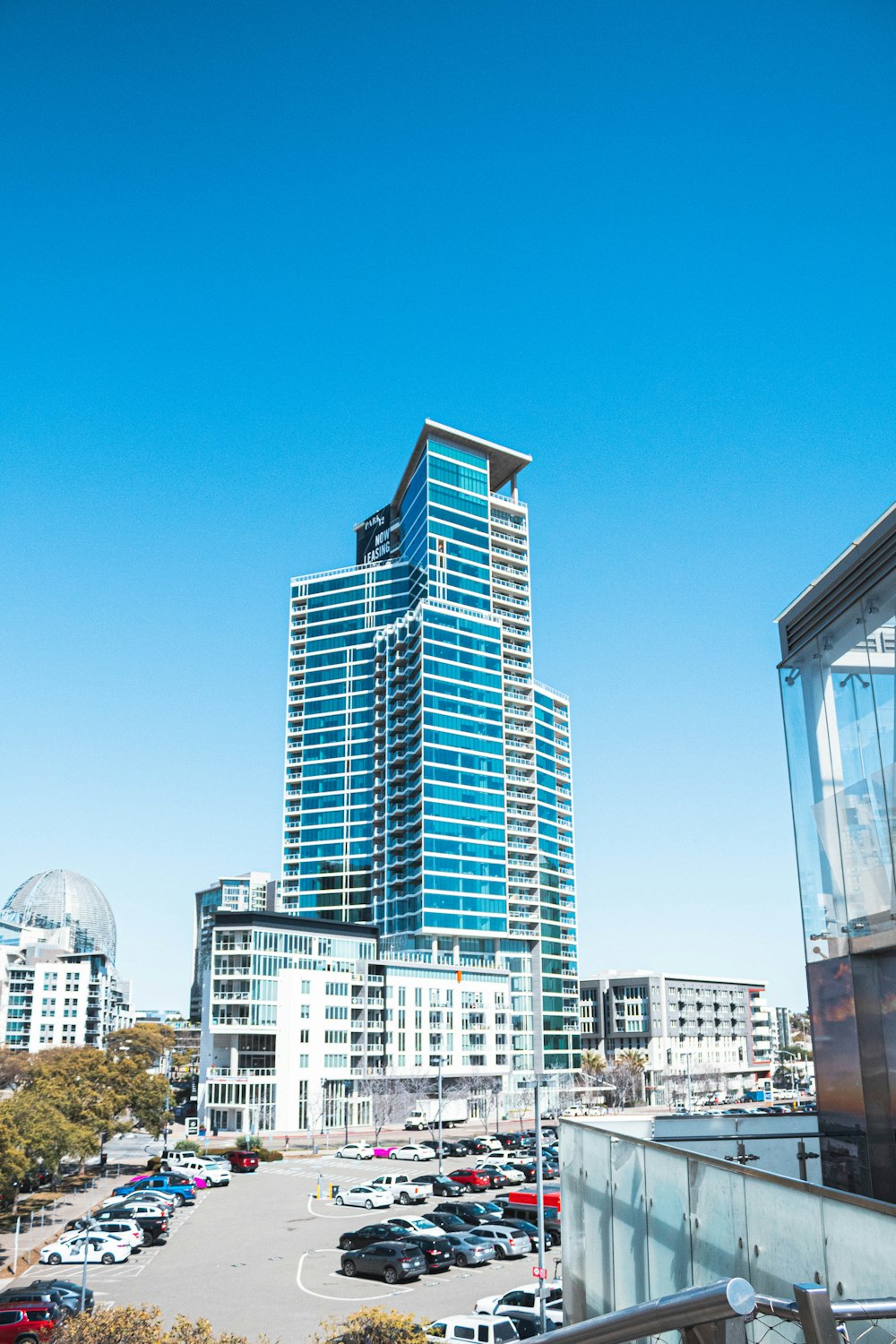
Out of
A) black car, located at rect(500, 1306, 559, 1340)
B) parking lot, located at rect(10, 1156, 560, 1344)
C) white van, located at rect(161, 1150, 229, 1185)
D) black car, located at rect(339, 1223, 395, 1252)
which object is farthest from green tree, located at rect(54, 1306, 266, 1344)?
white van, located at rect(161, 1150, 229, 1185)

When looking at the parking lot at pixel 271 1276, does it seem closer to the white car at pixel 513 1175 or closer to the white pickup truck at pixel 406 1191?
the white pickup truck at pixel 406 1191

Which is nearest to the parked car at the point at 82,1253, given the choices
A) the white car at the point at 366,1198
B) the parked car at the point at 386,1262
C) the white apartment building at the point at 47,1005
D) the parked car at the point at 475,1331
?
the parked car at the point at 386,1262

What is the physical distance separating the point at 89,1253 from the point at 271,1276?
867 cm

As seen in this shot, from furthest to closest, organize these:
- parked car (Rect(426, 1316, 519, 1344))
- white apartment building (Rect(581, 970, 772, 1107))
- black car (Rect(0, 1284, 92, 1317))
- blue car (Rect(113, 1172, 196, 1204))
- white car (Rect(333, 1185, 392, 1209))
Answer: white apartment building (Rect(581, 970, 772, 1107)), blue car (Rect(113, 1172, 196, 1204)), white car (Rect(333, 1185, 392, 1209)), black car (Rect(0, 1284, 92, 1317)), parked car (Rect(426, 1316, 519, 1344))

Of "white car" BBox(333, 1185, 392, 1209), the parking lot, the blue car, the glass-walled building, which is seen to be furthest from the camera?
the blue car

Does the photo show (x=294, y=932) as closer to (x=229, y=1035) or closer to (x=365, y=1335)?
(x=229, y=1035)

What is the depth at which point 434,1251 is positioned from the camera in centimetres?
4322

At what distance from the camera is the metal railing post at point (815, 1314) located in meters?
2.96

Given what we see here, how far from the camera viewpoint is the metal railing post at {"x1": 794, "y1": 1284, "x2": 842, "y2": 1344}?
117 inches

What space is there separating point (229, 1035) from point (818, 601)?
328 feet

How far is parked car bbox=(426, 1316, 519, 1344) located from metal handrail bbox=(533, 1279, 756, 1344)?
3248 cm

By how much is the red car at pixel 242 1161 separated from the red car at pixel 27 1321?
4507cm

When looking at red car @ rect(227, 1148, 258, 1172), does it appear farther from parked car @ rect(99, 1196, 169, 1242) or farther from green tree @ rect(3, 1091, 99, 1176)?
parked car @ rect(99, 1196, 169, 1242)

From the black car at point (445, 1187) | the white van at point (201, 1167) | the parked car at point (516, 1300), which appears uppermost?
the parked car at point (516, 1300)
